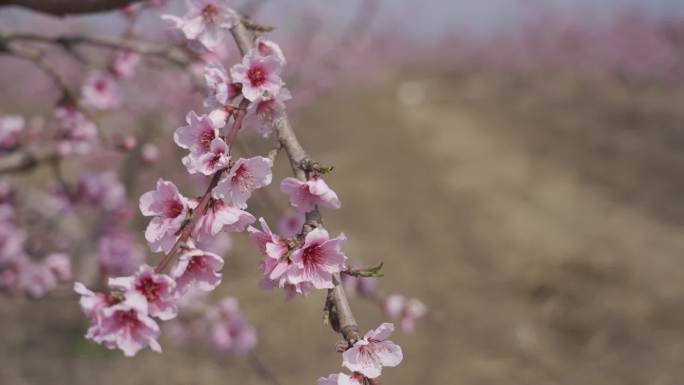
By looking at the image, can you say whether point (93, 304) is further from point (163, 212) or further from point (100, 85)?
point (100, 85)

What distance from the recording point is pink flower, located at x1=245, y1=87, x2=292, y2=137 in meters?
1.10

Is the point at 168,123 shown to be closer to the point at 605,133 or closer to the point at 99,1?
the point at 99,1

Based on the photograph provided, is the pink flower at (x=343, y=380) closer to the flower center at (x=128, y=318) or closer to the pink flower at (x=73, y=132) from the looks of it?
the flower center at (x=128, y=318)

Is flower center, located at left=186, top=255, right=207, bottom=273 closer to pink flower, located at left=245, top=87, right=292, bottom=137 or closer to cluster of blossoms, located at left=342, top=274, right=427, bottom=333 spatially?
pink flower, located at left=245, top=87, right=292, bottom=137

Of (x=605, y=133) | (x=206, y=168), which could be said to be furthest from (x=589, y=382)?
(x=605, y=133)

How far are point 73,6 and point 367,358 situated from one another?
1318 millimetres

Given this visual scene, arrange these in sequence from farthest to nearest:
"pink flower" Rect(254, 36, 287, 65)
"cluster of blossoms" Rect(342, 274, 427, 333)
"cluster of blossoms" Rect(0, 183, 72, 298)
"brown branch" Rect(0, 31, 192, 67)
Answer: "cluster of blossoms" Rect(0, 183, 72, 298) → "cluster of blossoms" Rect(342, 274, 427, 333) → "brown branch" Rect(0, 31, 192, 67) → "pink flower" Rect(254, 36, 287, 65)

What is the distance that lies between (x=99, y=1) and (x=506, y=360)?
396 cm

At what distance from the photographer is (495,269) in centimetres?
618

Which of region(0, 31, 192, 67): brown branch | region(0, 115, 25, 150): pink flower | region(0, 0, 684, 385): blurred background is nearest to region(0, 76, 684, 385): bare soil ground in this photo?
region(0, 0, 684, 385): blurred background

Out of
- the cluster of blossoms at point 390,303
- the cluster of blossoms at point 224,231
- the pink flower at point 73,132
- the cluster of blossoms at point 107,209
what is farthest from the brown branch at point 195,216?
the cluster of blossoms at point 107,209

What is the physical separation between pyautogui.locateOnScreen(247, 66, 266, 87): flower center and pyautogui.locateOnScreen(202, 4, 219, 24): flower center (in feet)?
0.77

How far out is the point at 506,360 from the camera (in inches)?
182

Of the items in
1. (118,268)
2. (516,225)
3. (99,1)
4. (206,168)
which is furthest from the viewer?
(516,225)
